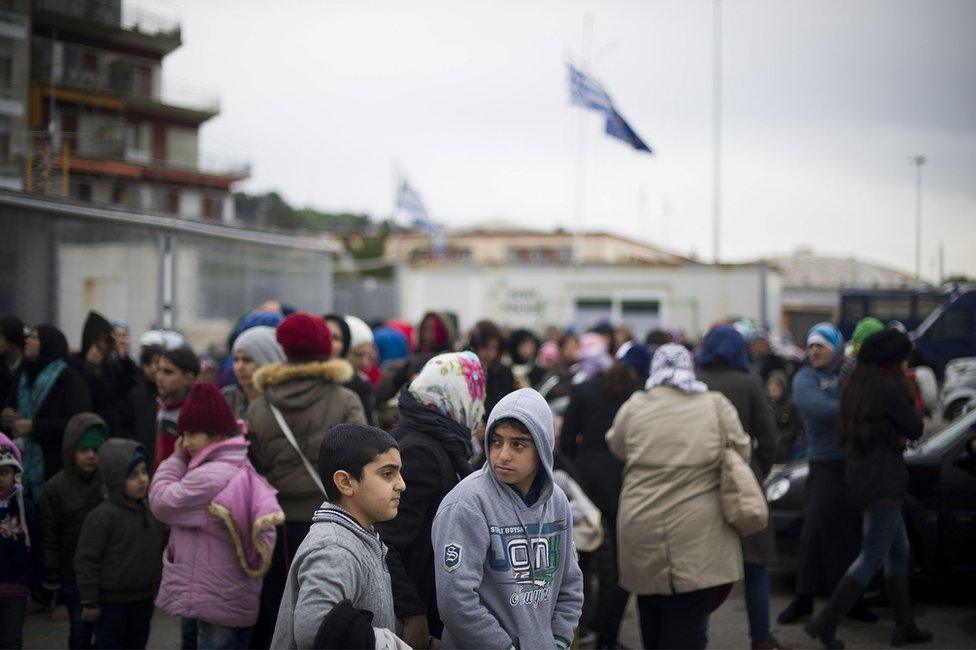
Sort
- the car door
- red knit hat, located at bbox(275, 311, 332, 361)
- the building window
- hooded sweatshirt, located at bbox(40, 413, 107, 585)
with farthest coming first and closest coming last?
the building window, the car door, hooded sweatshirt, located at bbox(40, 413, 107, 585), red knit hat, located at bbox(275, 311, 332, 361)

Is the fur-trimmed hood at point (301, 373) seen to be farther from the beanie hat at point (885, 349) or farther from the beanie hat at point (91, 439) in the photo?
the beanie hat at point (885, 349)

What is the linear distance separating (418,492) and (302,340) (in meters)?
1.72

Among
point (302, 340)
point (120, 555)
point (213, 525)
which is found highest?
point (302, 340)

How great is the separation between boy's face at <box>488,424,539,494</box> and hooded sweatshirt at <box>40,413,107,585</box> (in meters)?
2.99

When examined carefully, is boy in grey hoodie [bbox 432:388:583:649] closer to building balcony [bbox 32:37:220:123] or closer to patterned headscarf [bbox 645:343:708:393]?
patterned headscarf [bbox 645:343:708:393]

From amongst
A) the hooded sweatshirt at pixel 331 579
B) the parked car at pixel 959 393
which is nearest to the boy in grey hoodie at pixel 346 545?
the hooded sweatshirt at pixel 331 579

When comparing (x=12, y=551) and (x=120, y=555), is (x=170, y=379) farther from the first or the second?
(x=12, y=551)

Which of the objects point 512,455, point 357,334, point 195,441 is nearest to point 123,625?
point 195,441

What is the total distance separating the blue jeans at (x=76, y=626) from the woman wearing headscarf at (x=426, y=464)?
2.71 m

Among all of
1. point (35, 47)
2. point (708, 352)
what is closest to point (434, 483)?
point (708, 352)

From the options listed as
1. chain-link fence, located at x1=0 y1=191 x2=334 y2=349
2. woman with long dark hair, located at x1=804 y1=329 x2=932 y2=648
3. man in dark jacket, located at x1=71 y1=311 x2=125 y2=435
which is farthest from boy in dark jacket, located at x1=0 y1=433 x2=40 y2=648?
chain-link fence, located at x1=0 y1=191 x2=334 y2=349

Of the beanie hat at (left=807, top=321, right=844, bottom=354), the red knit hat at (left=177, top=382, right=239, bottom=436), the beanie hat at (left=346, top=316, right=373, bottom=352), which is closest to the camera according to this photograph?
the red knit hat at (left=177, top=382, right=239, bottom=436)

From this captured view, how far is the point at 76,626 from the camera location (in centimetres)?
522

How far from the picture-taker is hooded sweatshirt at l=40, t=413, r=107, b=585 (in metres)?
5.09
